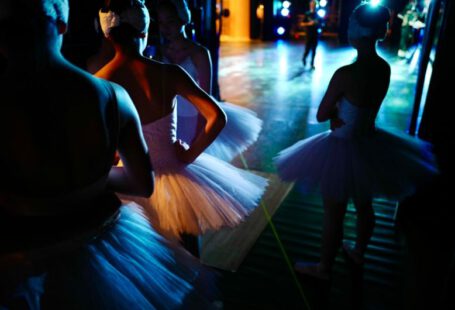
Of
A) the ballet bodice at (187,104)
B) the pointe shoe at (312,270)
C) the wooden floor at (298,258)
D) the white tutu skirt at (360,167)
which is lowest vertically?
the wooden floor at (298,258)

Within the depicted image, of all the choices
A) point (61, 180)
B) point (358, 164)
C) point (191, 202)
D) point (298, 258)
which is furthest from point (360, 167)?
point (61, 180)

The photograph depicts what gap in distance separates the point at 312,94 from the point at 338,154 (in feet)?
20.3

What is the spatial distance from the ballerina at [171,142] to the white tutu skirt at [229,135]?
60 cm

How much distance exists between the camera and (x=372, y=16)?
2.11 metres

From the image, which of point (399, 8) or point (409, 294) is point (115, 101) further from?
point (399, 8)

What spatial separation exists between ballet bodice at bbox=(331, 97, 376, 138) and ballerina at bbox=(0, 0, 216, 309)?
1383 mm

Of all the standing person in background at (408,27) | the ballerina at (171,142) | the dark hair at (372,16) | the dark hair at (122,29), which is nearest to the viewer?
the dark hair at (122,29)

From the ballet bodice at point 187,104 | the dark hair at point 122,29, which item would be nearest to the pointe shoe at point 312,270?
the ballet bodice at point 187,104

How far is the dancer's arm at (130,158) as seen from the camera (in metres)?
1.23

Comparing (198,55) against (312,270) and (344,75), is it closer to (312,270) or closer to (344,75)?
(344,75)

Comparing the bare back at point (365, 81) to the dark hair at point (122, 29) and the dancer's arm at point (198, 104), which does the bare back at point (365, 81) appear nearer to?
the dancer's arm at point (198, 104)

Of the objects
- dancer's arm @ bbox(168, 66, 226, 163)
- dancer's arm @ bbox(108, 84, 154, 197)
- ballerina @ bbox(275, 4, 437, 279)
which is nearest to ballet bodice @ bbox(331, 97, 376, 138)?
ballerina @ bbox(275, 4, 437, 279)

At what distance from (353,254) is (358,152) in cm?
83

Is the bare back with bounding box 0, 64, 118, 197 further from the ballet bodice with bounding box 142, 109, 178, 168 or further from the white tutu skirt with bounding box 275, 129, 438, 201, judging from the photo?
the white tutu skirt with bounding box 275, 129, 438, 201
